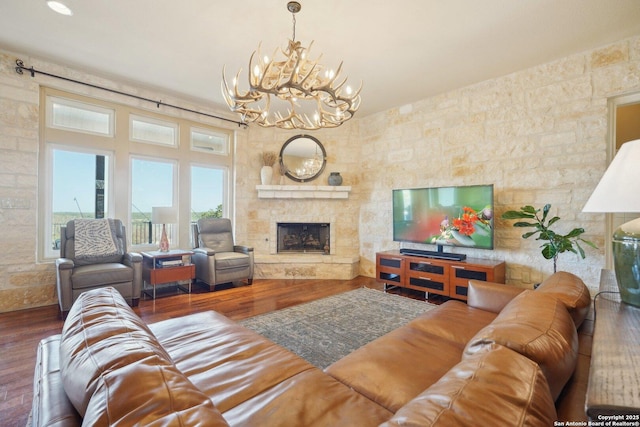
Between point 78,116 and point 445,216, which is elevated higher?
point 78,116

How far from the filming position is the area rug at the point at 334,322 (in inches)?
90.8

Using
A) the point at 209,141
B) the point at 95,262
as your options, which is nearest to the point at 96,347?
the point at 95,262

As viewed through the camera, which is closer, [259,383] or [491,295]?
[259,383]

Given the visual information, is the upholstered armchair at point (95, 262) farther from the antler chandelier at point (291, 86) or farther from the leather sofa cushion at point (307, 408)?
the leather sofa cushion at point (307, 408)

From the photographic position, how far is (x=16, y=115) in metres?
3.17

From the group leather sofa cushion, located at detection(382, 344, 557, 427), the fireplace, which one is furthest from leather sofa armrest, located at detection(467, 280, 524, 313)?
the fireplace

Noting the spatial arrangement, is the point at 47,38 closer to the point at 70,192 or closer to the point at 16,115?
the point at 16,115

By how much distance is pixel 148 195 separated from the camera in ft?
13.9

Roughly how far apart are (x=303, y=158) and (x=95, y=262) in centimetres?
340

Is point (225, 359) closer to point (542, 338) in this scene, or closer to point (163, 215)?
point (542, 338)

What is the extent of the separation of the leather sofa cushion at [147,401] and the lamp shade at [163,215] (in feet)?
11.5

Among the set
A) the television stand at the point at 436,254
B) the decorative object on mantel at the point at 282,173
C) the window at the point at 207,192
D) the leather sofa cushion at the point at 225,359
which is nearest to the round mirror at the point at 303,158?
the decorative object on mantel at the point at 282,173

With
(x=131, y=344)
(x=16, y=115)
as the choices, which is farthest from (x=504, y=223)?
(x=16, y=115)

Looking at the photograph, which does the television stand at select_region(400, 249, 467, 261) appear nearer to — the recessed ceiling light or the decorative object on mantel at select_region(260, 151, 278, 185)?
the decorative object on mantel at select_region(260, 151, 278, 185)
